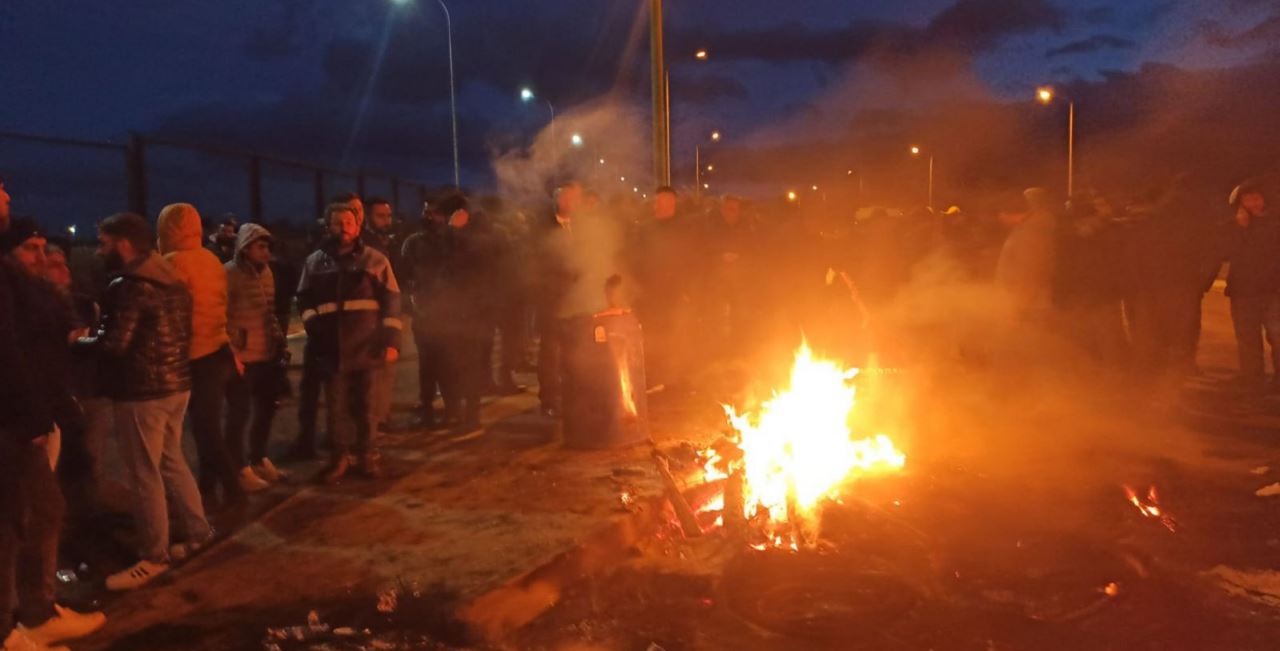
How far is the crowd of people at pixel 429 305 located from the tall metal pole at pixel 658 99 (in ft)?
12.1

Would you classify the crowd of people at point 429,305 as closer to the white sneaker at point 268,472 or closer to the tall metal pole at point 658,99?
the white sneaker at point 268,472

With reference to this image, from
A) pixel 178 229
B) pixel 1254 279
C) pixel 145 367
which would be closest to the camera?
pixel 145 367

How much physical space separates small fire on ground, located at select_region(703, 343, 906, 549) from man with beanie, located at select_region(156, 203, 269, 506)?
9.75 ft

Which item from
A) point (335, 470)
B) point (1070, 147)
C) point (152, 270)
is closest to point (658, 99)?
point (335, 470)

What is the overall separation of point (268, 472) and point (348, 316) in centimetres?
131

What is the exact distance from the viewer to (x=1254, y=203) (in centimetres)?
901

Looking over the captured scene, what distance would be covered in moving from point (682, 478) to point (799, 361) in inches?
73.8

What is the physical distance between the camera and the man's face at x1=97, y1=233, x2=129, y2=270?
485 cm

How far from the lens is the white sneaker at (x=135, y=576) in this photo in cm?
478

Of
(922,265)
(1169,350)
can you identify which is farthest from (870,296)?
(1169,350)

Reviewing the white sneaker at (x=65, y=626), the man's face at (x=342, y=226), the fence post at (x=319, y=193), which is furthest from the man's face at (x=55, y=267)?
the fence post at (x=319, y=193)

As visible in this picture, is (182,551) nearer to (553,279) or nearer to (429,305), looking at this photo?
(429,305)

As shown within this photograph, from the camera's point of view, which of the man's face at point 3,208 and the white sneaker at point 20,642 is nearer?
the white sneaker at point 20,642

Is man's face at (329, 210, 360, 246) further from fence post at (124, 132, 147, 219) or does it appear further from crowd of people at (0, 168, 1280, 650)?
fence post at (124, 132, 147, 219)
